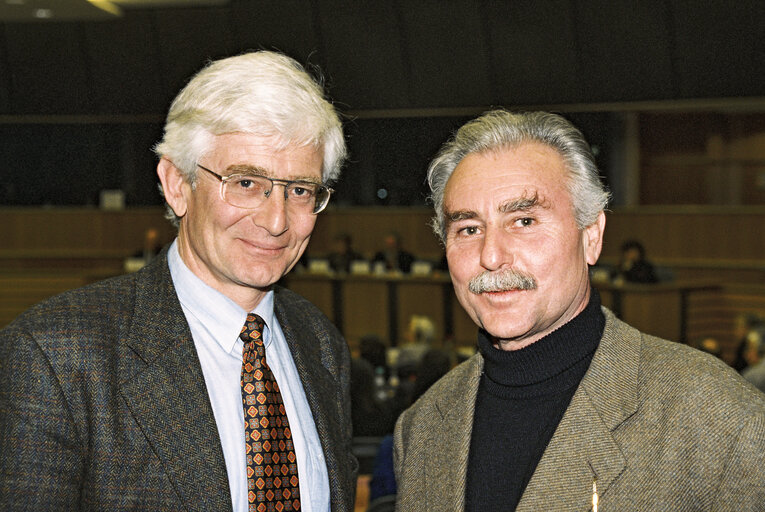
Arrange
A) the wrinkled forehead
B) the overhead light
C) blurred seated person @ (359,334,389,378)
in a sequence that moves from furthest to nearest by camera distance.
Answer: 1. the overhead light
2. blurred seated person @ (359,334,389,378)
3. the wrinkled forehead

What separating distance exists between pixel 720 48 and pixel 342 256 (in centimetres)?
570

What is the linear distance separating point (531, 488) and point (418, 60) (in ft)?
34.4

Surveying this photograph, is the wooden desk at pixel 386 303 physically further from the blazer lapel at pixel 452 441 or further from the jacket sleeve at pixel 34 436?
the jacket sleeve at pixel 34 436

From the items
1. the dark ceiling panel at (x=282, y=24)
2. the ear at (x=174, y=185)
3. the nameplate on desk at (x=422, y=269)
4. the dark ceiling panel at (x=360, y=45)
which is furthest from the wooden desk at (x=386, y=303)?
the ear at (x=174, y=185)

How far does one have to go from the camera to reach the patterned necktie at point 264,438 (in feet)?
6.23

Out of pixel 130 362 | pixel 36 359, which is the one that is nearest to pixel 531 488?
pixel 130 362

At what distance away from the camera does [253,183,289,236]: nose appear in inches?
77.6

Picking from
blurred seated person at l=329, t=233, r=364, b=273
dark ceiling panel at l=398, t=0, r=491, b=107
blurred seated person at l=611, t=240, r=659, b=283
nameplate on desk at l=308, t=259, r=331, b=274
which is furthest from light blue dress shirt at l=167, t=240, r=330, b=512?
nameplate on desk at l=308, t=259, r=331, b=274

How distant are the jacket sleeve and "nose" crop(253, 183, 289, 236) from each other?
21.8 inches

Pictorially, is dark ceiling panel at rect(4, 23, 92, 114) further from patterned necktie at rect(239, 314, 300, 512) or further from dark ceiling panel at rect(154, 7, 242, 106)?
patterned necktie at rect(239, 314, 300, 512)

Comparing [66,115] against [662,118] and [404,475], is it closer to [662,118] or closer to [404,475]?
[662,118]

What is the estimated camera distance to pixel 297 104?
1969 mm

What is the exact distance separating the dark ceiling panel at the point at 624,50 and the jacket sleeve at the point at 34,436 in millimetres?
10111

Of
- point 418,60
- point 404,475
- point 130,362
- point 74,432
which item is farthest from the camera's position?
point 418,60
